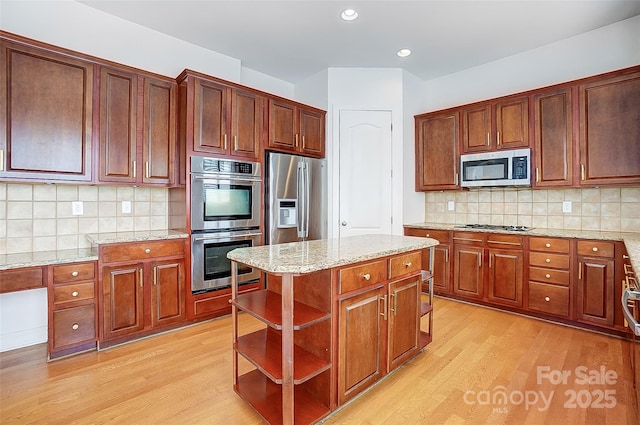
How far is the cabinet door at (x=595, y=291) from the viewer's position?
2.77 metres

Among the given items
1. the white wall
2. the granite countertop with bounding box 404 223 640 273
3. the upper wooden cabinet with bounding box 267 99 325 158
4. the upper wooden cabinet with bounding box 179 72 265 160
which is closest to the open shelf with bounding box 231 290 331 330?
the upper wooden cabinet with bounding box 179 72 265 160

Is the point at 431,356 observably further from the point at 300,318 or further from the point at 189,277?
the point at 189,277

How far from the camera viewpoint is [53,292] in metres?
2.26

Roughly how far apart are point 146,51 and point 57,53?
880 millimetres

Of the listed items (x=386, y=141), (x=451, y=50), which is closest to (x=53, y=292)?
(x=386, y=141)

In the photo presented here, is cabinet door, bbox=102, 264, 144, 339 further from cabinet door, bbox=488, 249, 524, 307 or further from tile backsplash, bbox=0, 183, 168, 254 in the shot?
cabinet door, bbox=488, 249, 524, 307

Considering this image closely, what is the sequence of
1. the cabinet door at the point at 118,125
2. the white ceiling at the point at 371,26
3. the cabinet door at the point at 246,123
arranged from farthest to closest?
the cabinet door at the point at 246,123, the white ceiling at the point at 371,26, the cabinet door at the point at 118,125

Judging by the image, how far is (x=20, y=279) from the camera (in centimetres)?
214

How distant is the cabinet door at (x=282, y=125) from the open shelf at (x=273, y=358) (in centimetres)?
225

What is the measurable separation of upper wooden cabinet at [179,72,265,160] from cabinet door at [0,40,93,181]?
791 mm

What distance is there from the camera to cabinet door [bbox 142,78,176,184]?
2920mm

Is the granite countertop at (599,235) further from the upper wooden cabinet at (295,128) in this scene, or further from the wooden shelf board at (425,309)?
the upper wooden cabinet at (295,128)

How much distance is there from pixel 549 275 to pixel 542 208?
897mm

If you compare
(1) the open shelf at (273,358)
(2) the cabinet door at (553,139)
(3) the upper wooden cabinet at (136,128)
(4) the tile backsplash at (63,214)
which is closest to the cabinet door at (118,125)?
(3) the upper wooden cabinet at (136,128)
